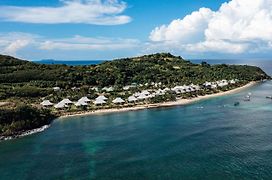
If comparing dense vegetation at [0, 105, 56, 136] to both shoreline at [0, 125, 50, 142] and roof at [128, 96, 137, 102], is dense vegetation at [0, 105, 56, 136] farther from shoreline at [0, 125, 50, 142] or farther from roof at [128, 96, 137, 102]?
roof at [128, 96, 137, 102]

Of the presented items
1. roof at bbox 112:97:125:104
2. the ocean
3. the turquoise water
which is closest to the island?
roof at bbox 112:97:125:104

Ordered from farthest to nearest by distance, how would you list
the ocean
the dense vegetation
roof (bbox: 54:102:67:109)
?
roof (bbox: 54:102:67:109) < the dense vegetation < the ocean

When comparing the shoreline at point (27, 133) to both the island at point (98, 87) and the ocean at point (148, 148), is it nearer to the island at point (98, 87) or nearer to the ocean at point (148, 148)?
the island at point (98, 87)

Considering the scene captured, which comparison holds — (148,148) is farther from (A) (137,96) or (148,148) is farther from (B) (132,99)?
(A) (137,96)

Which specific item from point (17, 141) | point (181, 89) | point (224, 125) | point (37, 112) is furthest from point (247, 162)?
point (181, 89)

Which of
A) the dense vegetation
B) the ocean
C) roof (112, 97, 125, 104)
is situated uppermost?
roof (112, 97, 125, 104)

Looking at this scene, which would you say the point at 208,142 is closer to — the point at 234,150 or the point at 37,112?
the point at 234,150

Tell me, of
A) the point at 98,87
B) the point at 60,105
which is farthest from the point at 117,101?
the point at 98,87

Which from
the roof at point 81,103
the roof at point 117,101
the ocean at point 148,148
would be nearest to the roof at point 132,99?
the roof at point 117,101
